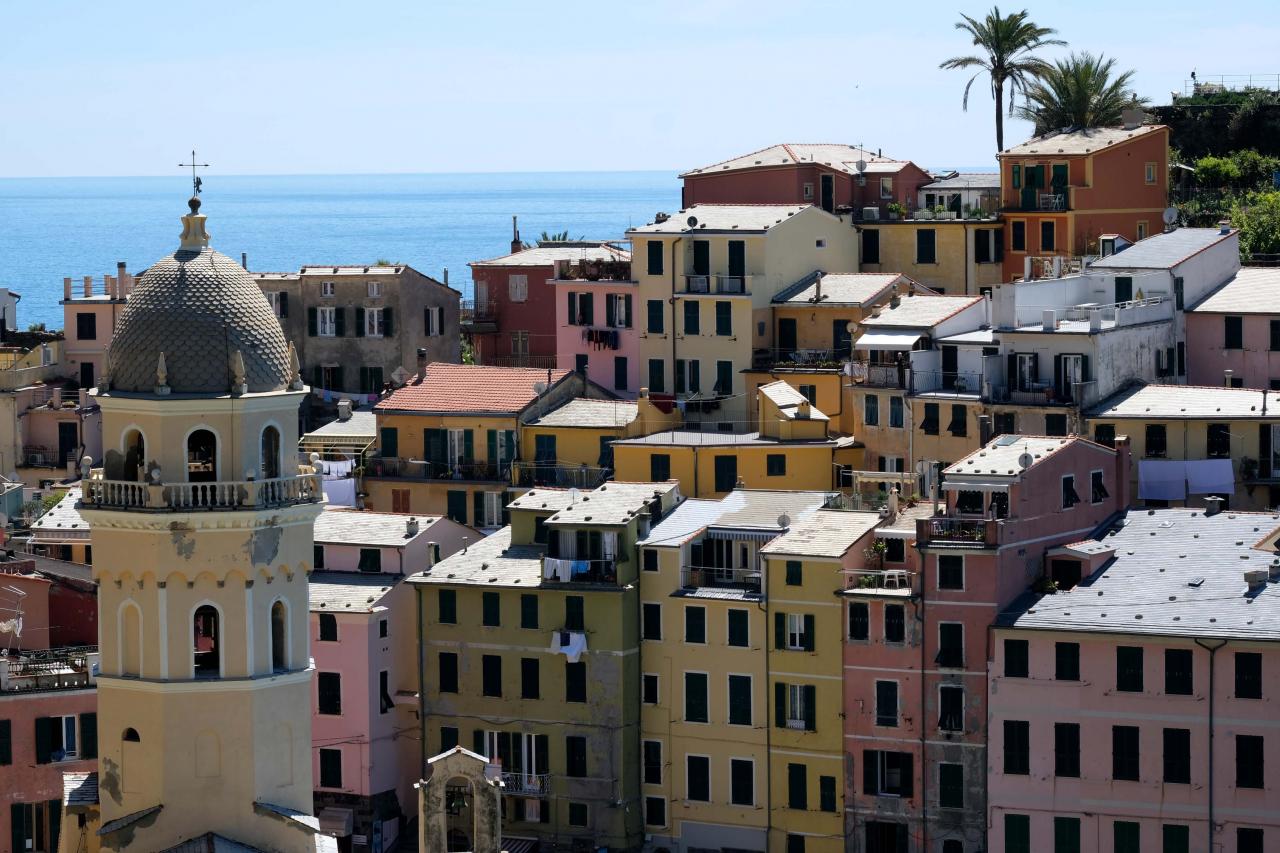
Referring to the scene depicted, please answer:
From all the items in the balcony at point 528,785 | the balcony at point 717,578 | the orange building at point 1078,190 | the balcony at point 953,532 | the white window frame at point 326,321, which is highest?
the orange building at point 1078,190

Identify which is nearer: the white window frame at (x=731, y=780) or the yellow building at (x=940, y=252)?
the white window frame at (x=731, y=780)

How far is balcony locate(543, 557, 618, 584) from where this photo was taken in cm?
7494

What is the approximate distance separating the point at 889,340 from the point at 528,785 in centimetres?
1572

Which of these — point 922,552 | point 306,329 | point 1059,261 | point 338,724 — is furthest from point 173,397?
point 306,329

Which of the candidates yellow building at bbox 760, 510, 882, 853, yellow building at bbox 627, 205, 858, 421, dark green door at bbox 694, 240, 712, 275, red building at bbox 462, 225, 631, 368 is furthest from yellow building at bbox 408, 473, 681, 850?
red building at bbox 462, 225, 631, 368

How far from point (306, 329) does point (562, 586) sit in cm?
2697

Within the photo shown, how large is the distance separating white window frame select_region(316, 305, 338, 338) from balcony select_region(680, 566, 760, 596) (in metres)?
26.8

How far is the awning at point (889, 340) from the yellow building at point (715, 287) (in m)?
6.59

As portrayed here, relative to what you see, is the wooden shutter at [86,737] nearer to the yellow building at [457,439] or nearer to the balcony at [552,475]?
the yellow building at [457,439]

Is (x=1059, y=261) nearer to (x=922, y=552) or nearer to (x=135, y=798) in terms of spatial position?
(x=922, y=552)

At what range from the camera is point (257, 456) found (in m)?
40.4

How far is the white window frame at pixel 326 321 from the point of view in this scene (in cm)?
9931

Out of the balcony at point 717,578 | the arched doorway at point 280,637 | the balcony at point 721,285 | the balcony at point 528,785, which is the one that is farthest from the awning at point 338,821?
the arched doorway at point 280,637

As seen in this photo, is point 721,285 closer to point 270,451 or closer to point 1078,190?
point 1078,190
